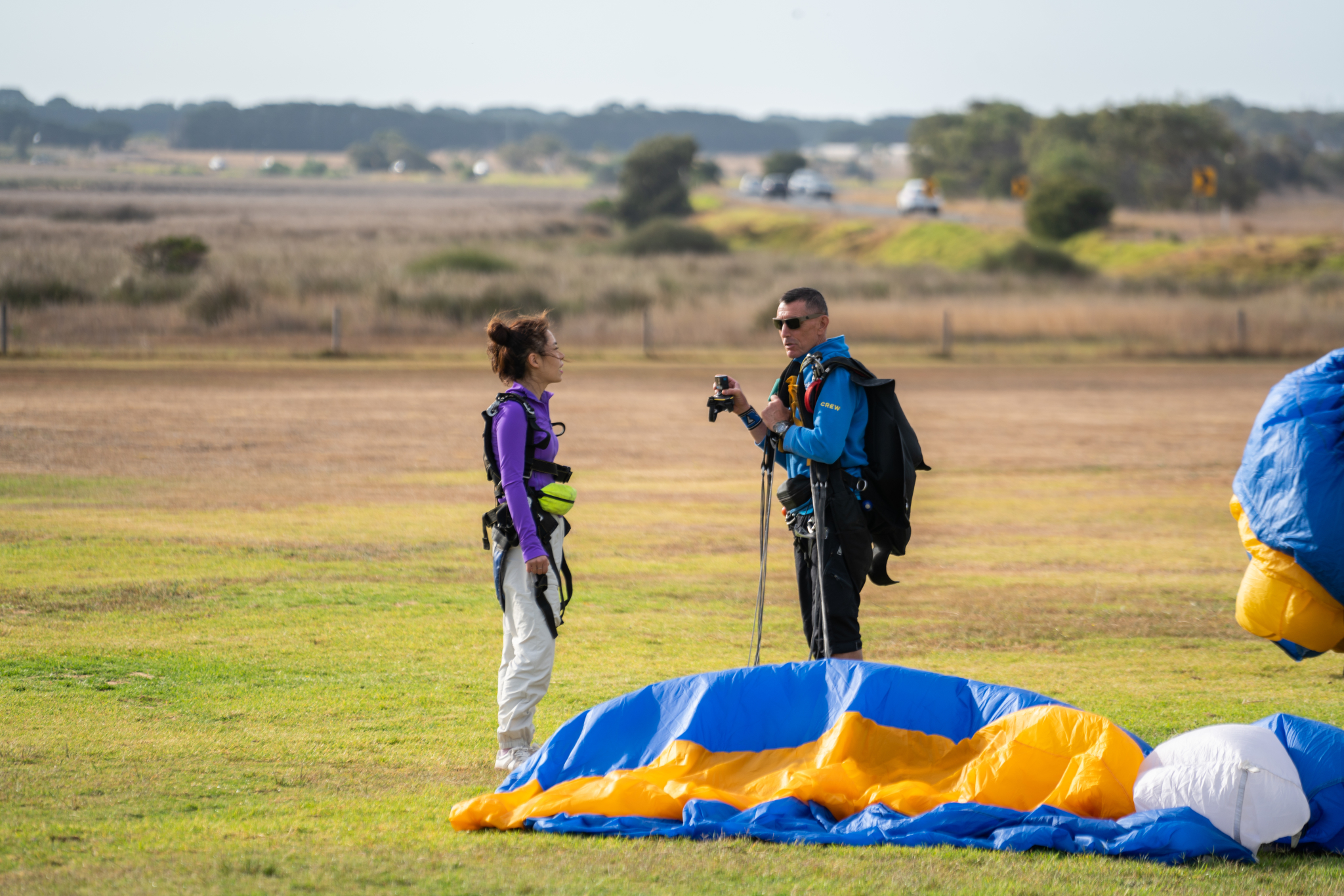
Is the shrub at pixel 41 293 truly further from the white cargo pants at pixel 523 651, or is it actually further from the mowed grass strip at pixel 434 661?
the white cargo pants at pixel 523 651

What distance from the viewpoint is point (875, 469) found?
18.3 feet

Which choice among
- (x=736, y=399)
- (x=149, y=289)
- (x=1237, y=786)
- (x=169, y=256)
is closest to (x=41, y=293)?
(x=149, y=289)

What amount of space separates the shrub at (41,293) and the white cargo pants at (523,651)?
32011 millimetres

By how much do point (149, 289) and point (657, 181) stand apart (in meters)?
48.4

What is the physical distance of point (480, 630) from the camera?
8.32m

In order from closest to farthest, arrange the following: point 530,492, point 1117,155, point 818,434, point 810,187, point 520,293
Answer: point 530,492 → point 818,434 → point 520,293 → point 1117,155 → point 810,187

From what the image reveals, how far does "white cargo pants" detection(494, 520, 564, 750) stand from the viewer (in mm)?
5316

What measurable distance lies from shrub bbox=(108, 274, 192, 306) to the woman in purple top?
106ft

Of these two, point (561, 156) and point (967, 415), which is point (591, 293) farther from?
point (561, 156)

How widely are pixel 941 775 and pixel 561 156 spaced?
6658 inches

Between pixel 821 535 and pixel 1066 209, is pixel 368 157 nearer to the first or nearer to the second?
pixel 1066 209

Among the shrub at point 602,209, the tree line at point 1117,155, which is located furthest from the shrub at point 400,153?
the tree line at point 1117,155

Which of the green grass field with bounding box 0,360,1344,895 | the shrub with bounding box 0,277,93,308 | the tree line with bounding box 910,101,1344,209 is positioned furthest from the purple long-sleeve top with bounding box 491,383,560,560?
the tree line with bounding box 910,101,1344,209

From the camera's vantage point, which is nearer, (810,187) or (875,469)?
(875,469)
